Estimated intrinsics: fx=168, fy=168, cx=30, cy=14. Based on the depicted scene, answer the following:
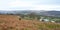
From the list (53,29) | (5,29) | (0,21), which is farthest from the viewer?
(53,29)

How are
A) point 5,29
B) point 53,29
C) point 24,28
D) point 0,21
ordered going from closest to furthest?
point 5,29 → point 24,28 → point 0,21 → point 53,29

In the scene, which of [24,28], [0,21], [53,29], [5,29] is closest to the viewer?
[5,29]

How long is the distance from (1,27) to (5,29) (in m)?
0.39

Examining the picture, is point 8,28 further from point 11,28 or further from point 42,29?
point 42,29

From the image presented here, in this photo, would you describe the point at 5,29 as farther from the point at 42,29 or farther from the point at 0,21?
the point at 42,29

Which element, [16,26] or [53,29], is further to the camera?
[53,29]

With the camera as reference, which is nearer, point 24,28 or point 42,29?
point 24,28

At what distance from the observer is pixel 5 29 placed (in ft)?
42.1

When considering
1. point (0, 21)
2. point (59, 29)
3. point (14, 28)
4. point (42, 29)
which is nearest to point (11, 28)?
point (14, 28)

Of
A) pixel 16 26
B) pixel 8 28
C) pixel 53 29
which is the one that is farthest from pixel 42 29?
pixel 8 28

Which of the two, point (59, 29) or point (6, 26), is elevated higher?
point (6, 26)

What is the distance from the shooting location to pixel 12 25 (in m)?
14.1

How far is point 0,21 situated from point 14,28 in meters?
2.24

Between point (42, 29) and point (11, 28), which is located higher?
point (11, 28)
